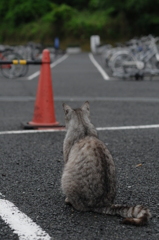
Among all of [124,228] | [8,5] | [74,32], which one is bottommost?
[124,228]

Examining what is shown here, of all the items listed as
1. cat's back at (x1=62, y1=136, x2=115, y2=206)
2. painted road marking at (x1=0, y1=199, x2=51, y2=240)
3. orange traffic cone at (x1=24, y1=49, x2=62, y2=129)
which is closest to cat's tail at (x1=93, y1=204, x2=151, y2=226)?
cat's back at (x1=62, y1=136, x2=115, y2=206)

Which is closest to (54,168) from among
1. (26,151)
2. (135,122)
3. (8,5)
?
(26,151)

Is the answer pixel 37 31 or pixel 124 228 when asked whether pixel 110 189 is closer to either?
pixel 124 228

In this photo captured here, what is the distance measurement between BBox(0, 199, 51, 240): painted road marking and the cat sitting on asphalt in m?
0.39

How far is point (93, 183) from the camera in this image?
4.02 metres

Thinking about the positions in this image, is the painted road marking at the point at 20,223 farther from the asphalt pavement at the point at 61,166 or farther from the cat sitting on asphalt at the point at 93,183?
the cat sitting on asphalt at the point at 93,183

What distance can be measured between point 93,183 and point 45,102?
421cm

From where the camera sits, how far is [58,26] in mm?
67062

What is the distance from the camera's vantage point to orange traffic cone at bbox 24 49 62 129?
320 inches

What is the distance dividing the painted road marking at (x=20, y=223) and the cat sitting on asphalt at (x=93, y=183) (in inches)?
15.2

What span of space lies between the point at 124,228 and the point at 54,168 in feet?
6.53

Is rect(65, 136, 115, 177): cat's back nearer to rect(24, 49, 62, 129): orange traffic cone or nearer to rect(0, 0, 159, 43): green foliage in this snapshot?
rect(24, 49, 62, 129): orange traffic cone

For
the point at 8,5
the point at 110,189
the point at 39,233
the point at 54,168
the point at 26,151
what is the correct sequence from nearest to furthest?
the point at 39,233, the point at 110,189, the point at 54,168, the point at 26,151, the point at 8,5

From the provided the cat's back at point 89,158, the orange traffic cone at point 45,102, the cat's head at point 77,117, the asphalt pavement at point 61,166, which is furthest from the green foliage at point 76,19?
the cat's back at point 89,158
